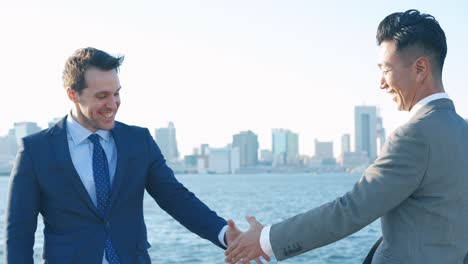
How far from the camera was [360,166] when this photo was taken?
163750 millimetres

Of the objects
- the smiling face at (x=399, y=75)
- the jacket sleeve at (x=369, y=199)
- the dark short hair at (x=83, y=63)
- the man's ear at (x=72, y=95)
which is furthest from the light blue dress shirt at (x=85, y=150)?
the smiling face at (x=399, y=75)

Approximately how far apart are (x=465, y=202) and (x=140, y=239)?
1.91 metres

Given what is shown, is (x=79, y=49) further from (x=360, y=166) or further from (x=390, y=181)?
(x=360, y=166)

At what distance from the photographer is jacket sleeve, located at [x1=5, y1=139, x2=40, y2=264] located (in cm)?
405

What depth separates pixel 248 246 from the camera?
159 inches

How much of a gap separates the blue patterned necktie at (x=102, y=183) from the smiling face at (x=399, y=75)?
170 cm

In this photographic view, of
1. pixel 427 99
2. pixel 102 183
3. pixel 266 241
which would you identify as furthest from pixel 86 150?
pixel 427 99

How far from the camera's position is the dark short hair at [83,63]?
4270mm

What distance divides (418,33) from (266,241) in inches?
50.9

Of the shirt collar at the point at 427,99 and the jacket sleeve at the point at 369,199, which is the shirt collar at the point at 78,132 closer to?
the jacket sleeve at the point at 369,199

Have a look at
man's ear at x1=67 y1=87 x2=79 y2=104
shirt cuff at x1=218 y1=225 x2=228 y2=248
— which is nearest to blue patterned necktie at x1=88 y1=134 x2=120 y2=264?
man's ear at x1=67 y1=87 x2=79 y2=104

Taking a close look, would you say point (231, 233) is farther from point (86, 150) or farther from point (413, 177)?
point (413, 177)

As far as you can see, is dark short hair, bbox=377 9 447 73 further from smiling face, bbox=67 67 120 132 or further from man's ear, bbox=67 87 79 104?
man's ear, bbox=67 87 79 104

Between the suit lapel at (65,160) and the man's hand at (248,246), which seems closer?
the man's hand at (248,246)
